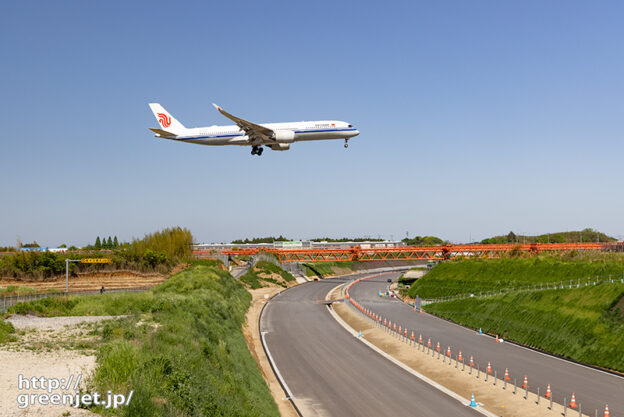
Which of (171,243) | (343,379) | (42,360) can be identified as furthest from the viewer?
(171,243)

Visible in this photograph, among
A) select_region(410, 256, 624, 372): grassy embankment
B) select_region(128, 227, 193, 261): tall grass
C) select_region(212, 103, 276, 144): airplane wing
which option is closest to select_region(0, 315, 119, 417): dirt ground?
select_region(212, 103, 276, 144): airplane wing

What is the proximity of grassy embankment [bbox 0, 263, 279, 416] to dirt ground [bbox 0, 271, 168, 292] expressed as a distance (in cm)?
4395

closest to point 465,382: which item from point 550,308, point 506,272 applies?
point 550,308

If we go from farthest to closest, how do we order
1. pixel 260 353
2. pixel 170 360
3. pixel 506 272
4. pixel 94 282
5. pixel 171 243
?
1. pixel 171 243
2. pixel 94 282
3. pixel 506 272
4. pixel 260 353
5. pixel 170 360

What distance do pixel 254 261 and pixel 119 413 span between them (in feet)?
411

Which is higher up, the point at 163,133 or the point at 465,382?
the point at 163,133

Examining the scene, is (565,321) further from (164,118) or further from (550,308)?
(164,118)

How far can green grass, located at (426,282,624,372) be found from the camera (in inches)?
1734

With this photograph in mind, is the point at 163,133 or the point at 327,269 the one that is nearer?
the point at 163,133

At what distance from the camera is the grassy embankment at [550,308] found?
148 ft

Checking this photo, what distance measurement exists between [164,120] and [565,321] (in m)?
58.0

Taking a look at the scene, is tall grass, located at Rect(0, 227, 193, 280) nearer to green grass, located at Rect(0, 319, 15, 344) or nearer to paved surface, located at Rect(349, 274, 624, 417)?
paved surface, located at Rect(349, 274, 624, 417)

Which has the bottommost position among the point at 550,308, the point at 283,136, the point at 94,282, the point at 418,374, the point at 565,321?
the point at 418,374

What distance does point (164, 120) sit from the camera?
7362 centimetres
